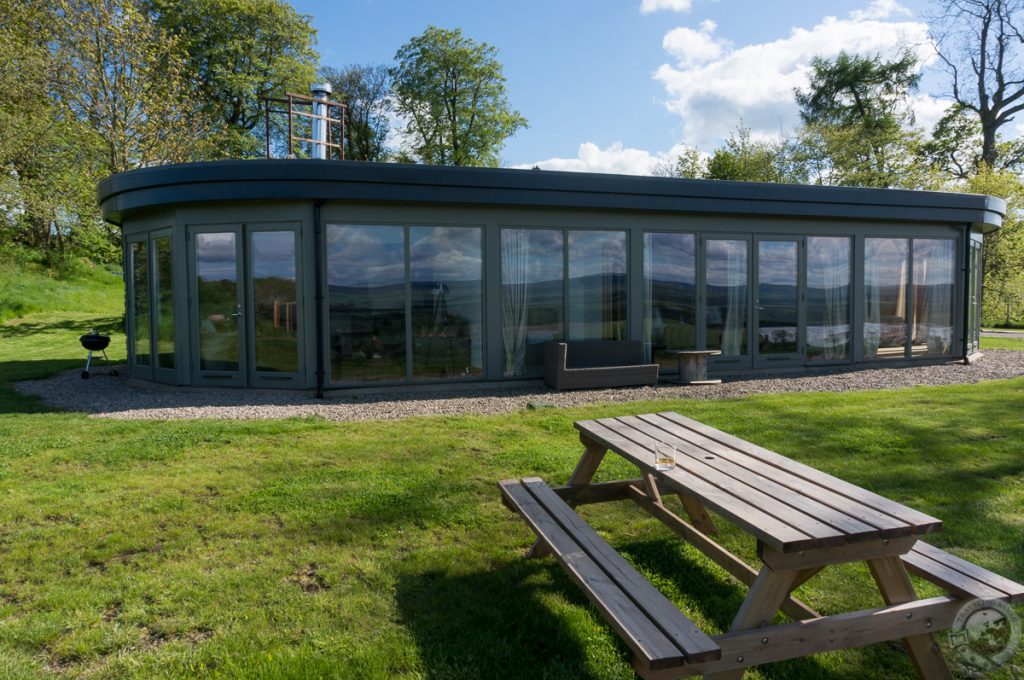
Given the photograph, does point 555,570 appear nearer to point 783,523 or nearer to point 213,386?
point 783,523

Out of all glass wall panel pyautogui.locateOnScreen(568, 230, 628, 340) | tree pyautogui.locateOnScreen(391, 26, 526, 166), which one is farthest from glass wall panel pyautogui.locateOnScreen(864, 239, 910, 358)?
tree pyautogui.locateOnScreen(391, 26, 526, 166)

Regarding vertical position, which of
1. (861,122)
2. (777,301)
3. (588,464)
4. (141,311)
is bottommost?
(588,464)

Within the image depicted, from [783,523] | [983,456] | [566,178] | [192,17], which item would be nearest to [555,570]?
[783,523]

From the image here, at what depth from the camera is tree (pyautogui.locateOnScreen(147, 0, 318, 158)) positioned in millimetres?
24406

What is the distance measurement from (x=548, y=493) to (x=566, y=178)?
6.55m

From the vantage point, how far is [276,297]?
336 inches

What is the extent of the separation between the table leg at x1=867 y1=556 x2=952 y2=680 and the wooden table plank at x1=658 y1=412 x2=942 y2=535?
0.17m

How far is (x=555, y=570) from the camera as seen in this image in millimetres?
3229

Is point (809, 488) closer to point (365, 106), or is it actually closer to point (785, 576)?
point (785, 576)

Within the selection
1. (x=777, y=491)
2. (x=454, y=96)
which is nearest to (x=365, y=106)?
(x=454, y=96)

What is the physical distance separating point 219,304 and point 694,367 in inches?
261

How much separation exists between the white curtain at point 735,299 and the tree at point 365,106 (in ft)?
84.9

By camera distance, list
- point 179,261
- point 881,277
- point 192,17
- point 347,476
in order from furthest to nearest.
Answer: point 192,17, point 881,277, point 179,261, point 347,476

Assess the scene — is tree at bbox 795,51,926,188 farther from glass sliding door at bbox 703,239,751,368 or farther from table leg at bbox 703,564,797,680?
table leg at bbox 703,564,797,680
